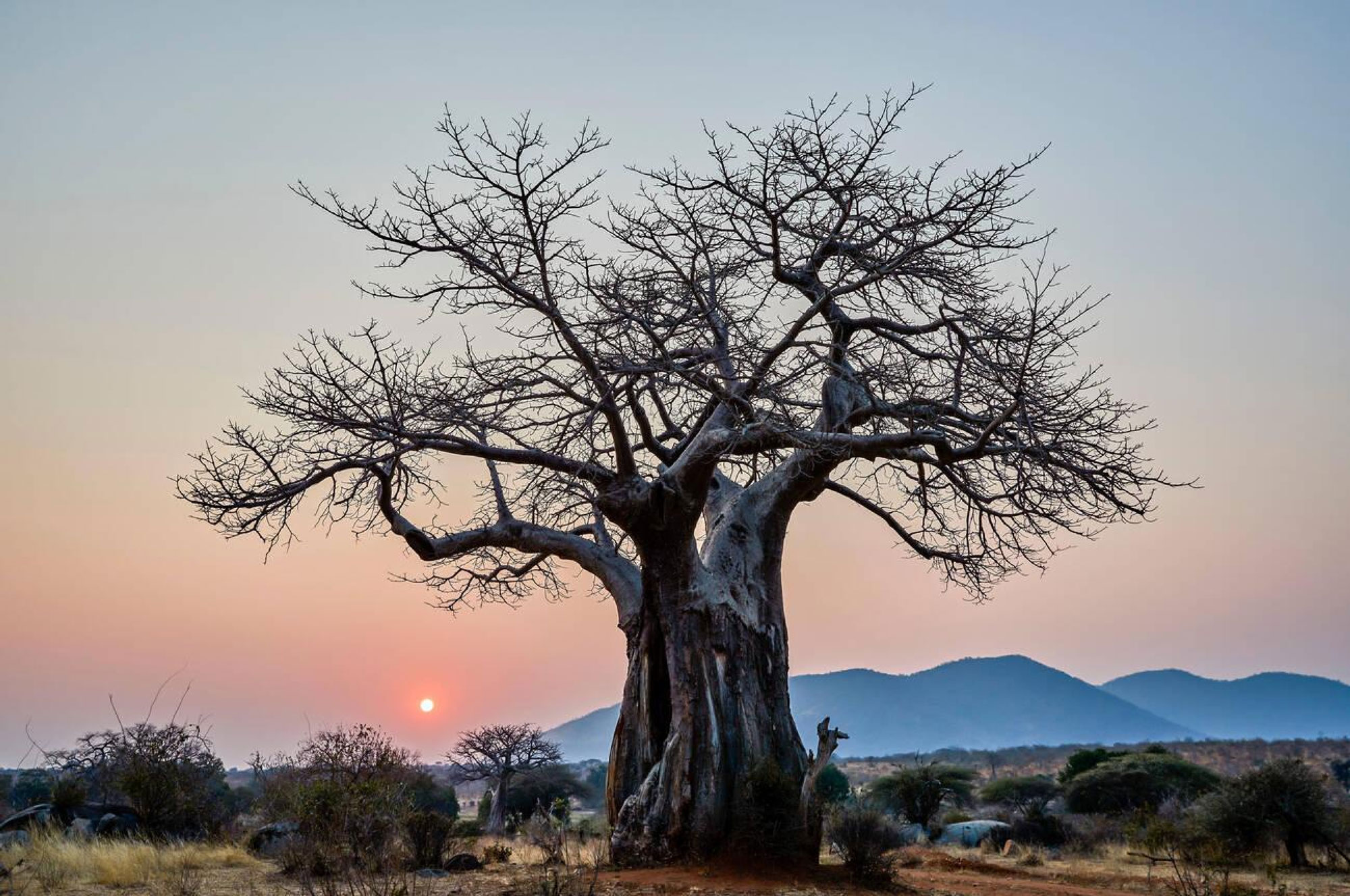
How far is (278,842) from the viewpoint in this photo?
1395cm

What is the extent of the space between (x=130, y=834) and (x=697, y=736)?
8.21 m

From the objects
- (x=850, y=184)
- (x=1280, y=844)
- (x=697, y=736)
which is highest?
(x=850, y=184)

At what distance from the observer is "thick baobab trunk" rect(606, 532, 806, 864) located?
10250 mm

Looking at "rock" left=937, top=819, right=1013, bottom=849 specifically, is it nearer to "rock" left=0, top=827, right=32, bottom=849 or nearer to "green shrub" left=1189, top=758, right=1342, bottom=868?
"green shrub" left=1189, top=758, right=1342, bottom=868

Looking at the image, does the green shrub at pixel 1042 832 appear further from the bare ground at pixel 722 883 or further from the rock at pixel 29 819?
the rock at pixel 29 819

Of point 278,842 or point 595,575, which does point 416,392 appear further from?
point 278,842

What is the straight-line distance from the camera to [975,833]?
20.3 meters

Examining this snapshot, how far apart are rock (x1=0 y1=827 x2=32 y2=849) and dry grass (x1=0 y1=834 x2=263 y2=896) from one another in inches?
19.2

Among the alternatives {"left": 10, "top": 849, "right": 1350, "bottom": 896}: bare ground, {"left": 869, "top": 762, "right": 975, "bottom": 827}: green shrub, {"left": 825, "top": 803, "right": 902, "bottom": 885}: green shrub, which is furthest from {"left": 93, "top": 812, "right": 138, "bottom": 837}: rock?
{"left": 869, "top": 762, "right": 975, "bottom": 827}: green shrub

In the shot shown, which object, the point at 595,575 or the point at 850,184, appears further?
the point at 595,575

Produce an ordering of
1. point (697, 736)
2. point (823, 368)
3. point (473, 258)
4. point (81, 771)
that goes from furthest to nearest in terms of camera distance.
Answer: point (81, 771)
point (823, 368)
point (697, 736)
point (473, 258)

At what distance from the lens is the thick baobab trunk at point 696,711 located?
1025 cm

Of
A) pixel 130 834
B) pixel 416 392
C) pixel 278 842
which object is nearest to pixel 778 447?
pixel 416 392

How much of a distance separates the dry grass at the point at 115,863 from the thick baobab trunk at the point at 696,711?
4061 mm
